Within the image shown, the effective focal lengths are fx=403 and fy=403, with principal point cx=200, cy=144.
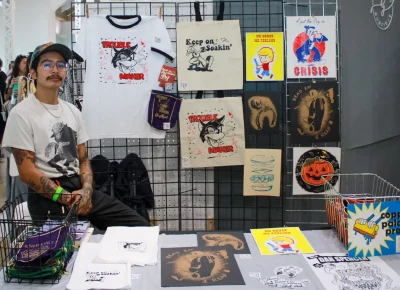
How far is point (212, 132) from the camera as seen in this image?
9.27 feet

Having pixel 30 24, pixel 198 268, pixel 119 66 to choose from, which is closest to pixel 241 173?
pixel 119 66

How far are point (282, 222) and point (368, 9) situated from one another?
156 cm

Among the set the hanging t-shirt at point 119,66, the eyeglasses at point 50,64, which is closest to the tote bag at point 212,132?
the hanging t-shirt at point 119,66

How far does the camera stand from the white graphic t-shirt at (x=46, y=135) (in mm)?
2068

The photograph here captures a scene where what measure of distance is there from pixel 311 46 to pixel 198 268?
1.96m

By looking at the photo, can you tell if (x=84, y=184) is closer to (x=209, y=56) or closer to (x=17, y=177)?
(x=17, y=177)

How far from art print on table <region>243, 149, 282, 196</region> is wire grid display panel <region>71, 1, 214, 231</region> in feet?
0.96

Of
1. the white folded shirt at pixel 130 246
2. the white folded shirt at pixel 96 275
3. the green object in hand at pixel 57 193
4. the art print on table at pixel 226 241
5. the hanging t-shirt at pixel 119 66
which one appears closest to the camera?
the white folded shirt at pixel 96 275

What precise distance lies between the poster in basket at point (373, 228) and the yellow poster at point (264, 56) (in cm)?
156

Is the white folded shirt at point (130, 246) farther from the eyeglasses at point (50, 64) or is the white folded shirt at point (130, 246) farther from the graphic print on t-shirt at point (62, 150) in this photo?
the eyeglasses at point (50, 64)

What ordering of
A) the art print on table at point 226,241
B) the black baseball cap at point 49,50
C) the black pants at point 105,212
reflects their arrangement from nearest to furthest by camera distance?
the art print on table at point 226,241
the black baseball cap at point 49,50
the black pants at point 105,212

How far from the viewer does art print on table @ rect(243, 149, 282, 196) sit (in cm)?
283

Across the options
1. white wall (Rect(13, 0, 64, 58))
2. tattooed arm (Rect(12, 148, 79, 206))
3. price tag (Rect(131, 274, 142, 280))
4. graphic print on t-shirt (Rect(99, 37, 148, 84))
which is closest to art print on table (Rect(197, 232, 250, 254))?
price tag (Rect(131, 274, 142, 280))

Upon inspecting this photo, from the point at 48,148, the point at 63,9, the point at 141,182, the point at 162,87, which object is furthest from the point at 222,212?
the point at 63,9
